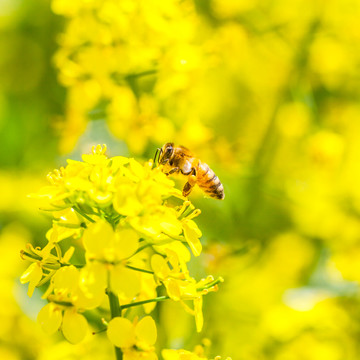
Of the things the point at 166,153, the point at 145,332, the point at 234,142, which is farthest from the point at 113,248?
the point at 234,142

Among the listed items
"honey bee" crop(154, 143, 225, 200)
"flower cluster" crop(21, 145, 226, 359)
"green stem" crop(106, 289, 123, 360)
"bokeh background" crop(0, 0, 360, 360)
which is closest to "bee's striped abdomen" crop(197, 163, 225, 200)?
"honey bee" crop(154, 143, 225, 200)

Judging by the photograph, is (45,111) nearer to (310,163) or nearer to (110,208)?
(310,163)

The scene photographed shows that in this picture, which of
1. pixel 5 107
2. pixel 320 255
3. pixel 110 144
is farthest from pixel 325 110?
pixel 5 107

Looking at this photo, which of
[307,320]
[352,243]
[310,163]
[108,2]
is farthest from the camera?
[310,163]

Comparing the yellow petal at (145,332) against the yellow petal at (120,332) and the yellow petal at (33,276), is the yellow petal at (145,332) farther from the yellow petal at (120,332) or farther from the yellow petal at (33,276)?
the yellow petal at (33,276)

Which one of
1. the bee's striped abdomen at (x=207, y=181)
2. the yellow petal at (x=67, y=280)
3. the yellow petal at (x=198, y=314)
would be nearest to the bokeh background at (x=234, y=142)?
the bee's striped abdomen at (x=207, y=181)

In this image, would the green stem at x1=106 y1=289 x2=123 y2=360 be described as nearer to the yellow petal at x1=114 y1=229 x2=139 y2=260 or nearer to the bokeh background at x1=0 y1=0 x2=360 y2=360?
the yellow petal at x1=114 y1=229 x2=139 y2=260

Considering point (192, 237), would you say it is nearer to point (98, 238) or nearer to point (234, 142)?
point (98, 238)
